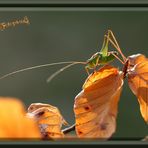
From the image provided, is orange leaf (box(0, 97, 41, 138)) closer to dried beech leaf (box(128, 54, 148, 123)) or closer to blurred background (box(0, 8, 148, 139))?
dried beech leaf (box(128, 54, 148, 123))

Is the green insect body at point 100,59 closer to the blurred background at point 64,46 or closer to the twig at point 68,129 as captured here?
the twig at point 68,129

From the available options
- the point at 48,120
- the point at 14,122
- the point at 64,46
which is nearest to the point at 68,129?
the point at 48,120

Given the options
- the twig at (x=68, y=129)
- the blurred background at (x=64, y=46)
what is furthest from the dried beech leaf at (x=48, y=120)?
the blurred background at (x=64, y=46)

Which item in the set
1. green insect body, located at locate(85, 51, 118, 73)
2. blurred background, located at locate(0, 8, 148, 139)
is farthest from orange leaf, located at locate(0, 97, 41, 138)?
blurred background, located at locate(0, 8, 148, 139)

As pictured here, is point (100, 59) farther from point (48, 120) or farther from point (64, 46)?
point (64, 46)

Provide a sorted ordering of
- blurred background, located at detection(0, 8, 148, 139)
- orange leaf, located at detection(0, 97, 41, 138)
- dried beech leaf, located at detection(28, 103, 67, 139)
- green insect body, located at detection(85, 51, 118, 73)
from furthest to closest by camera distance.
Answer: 1. blurred background, located at detection(0, 8, 148, 139)
2. green insect body, located at detection(85, 51, 118, 73)
3. dried beech leaf, located at detection(28, 103, 67, 139)
4. orange leaf, located at detection(0, 97, 41, 138)

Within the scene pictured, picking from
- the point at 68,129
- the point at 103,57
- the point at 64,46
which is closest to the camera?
the point at 68,129

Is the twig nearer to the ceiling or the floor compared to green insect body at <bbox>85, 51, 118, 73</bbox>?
nearer to the floor
